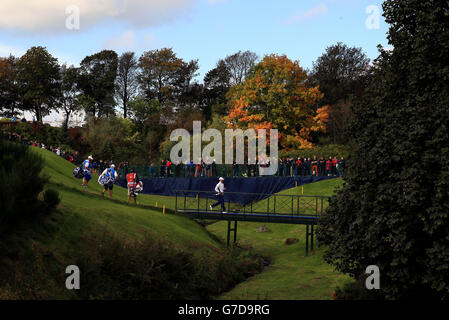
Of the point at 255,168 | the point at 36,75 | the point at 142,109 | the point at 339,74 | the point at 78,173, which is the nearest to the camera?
the point at 78,173

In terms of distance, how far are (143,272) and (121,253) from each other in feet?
3.38

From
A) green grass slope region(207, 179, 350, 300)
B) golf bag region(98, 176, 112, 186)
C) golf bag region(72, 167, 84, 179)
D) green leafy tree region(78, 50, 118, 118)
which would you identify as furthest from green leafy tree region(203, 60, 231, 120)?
golf bag region(98, 176, 112, 186)

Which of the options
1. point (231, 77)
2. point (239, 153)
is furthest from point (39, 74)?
point (239, 153)

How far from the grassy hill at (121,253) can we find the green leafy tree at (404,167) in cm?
486

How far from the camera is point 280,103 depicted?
5766 centimetres

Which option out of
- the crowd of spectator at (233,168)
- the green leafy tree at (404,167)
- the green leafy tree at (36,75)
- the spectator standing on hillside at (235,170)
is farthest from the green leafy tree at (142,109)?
the green leafy tree at (404,167)

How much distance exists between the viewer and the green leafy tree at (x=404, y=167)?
45.4ft

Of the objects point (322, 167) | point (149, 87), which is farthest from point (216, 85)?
point (322, 167)

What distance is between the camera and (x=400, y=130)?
14648 mm

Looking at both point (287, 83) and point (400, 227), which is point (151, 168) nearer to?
point (287, 83)

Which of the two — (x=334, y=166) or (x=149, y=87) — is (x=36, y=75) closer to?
(x=149, y=87)

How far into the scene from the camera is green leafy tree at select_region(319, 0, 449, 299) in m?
13.9

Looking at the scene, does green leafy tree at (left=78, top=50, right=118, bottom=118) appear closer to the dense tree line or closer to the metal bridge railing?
the dense tree line

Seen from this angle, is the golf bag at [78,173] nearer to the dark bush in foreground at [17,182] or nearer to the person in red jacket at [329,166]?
the dark bush in foreground at [17,182]
